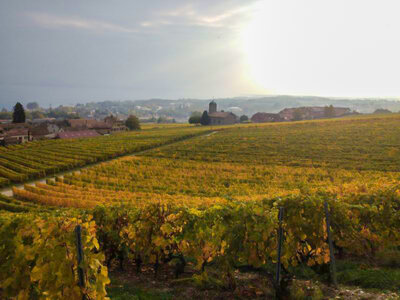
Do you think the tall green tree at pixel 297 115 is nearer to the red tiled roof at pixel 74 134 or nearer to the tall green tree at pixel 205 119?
the tall green tree at pixel 205 119

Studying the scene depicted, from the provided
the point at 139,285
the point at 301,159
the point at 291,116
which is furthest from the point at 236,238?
the point at 291,116

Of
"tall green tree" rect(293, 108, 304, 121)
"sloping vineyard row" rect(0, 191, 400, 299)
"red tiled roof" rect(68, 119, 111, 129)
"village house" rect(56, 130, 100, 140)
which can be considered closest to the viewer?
"sloping vineyard row" rect(0, 191, 400, 299)

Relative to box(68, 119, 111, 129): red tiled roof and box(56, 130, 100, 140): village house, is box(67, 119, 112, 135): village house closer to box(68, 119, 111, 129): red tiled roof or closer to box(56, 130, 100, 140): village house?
box(68, 119, 111, 129): red tiled roof

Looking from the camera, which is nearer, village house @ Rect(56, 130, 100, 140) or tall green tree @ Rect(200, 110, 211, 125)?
village house @ Rect(56, 130, 100, 140)

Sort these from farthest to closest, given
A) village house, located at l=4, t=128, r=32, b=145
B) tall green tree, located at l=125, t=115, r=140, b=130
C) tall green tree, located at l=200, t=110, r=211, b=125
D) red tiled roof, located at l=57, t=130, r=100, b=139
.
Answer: tall green tree, located at l=200, t=110, r=211, b=125 < tall green tree, located at l=125, t=115, r=140, b=130 < red tiled roof, located at l=57, t=130, r=100, b=139 < village house, located at l=4, t=128, r=32, b=145

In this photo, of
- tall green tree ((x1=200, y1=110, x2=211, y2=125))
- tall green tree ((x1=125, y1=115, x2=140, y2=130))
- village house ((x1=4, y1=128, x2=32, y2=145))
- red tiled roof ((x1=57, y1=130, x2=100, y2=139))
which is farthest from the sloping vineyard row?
tall green tree ((x1=200, y1=110, x2=211, y2=125))

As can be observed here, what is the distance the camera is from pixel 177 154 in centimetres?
4812

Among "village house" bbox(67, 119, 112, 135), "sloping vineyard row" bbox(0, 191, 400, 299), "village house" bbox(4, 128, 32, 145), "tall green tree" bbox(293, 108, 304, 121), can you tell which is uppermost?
"tall green tree" bbox(293, 108, 304, 121)

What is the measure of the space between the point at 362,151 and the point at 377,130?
21088 millimetres

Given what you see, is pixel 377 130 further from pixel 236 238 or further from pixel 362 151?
pixel 236 238

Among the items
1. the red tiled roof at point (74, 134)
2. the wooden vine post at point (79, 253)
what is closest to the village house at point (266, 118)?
the red tiled roof at point (74, 134)

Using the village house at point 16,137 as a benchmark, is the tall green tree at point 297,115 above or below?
above

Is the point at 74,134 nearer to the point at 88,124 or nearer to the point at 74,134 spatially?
the point at 74,134

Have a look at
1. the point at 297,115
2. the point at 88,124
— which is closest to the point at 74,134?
the point at 88,124
